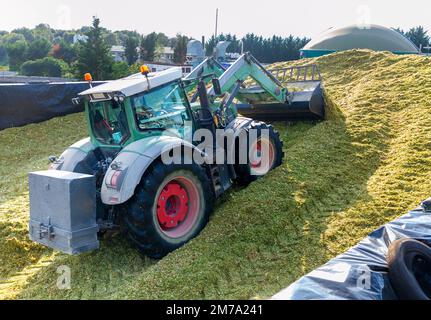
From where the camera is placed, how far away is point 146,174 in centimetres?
482

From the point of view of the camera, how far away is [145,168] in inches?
186

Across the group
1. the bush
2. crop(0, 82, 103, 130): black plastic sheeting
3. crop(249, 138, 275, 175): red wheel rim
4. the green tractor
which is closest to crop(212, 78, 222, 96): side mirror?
the green tractor

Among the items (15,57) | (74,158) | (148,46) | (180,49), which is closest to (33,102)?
(74,158)

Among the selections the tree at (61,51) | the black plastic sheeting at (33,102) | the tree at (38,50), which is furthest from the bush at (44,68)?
the black plastic sheeting at (33,102)

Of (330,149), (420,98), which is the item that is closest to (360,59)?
(420,98)

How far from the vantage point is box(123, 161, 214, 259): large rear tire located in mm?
4723

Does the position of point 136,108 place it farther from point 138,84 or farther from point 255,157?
point 255,157

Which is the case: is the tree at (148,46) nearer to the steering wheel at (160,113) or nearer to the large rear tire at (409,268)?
the steering wheel at (160,113)

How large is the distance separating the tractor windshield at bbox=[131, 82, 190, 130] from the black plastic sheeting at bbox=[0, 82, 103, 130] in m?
6.65

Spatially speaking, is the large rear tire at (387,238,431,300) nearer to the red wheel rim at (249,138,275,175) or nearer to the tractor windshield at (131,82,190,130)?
the tractor windshield at (131,82,190,130)

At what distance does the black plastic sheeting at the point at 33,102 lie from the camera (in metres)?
10.7

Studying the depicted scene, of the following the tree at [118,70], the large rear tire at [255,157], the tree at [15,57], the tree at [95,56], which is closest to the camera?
the large rear tire at [255,157]

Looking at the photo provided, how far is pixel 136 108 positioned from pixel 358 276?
10.2 feet

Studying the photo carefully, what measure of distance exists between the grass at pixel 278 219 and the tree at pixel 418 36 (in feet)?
158
